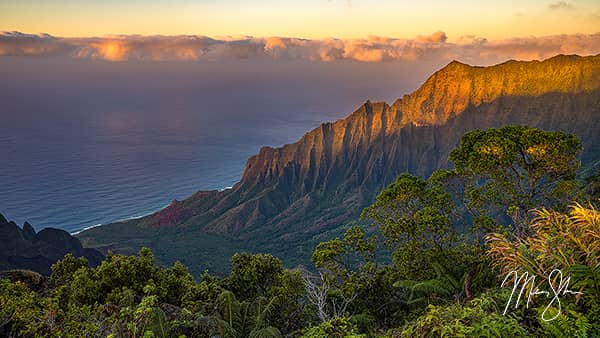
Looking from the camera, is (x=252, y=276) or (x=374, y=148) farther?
(x=374, y=148)

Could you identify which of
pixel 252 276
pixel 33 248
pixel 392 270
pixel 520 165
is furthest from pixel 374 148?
pixel 252 276

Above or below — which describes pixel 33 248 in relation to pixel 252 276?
below

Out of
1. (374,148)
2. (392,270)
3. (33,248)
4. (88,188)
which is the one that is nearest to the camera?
(392,270)

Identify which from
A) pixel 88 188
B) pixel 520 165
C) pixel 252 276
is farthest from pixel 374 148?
Answer: pixel 252 276

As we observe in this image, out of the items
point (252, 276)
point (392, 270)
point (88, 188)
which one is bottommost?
point (88, 188)

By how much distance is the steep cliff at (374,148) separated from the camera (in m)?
123

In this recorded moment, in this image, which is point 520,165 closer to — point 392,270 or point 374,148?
point 392,270

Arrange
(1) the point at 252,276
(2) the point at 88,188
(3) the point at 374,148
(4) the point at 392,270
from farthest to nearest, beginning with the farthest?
(3) the point at 374,148, (2) the point at 88,188, (1) the point at 252,276, (4) the point at 392,270

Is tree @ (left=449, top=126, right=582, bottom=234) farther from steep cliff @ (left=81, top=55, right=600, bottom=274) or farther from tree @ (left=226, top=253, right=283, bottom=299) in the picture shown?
steep cliff @ (left=81, top=55, right=600, bottom=274)

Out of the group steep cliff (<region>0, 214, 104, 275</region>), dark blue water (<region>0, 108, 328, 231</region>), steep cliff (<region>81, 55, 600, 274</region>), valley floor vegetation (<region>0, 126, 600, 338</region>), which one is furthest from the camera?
dark blue water (<region>0, 108, 328, 231</region>)

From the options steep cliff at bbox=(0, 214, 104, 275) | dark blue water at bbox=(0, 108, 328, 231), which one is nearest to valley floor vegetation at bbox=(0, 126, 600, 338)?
steep cliff at bbox=(0, 214, 104, 275)

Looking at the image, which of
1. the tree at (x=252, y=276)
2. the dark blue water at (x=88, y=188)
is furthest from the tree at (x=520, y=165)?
the dark blue water at (x=88, y=188)

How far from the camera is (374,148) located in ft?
549

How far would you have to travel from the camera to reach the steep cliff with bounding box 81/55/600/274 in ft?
403
